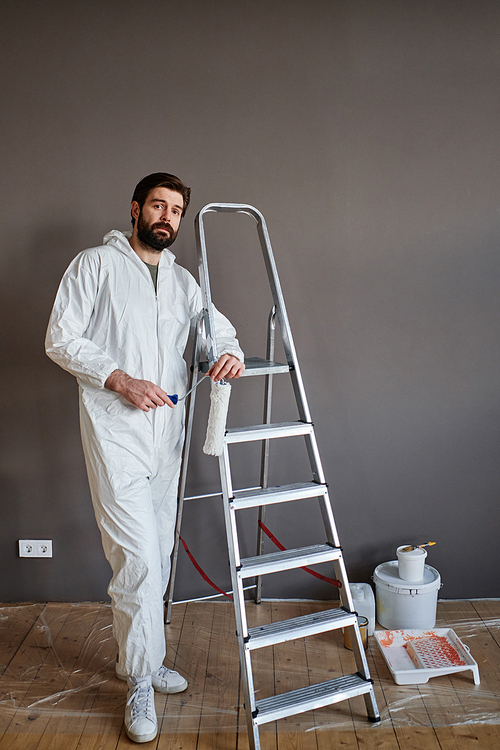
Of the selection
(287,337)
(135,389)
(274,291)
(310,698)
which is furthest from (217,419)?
(310,698)

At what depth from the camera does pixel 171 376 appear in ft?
6.66

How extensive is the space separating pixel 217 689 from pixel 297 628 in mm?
476

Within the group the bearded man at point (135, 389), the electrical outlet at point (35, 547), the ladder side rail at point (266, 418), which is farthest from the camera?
the electrical outlet at point (35, 547)

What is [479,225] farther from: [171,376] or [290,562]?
[290,562]

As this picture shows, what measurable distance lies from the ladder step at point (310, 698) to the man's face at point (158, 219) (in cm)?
154

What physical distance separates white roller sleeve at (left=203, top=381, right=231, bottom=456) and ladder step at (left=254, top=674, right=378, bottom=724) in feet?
2.50

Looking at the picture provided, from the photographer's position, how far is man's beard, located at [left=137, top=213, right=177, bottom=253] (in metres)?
1.98

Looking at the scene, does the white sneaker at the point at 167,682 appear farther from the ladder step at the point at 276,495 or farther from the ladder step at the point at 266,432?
the ladder step at the point at 266,432

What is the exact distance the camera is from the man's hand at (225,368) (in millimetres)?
1798

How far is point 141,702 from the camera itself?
5.87ft

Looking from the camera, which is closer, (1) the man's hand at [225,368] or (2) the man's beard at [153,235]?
(1) the man's hand at [225,368]

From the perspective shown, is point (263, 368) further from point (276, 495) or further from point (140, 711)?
point (140, 711)

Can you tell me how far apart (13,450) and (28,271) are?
2.62ft

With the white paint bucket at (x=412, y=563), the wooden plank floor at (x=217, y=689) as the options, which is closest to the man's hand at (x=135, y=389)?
the wooden plank floor at (x=217, y=689)
